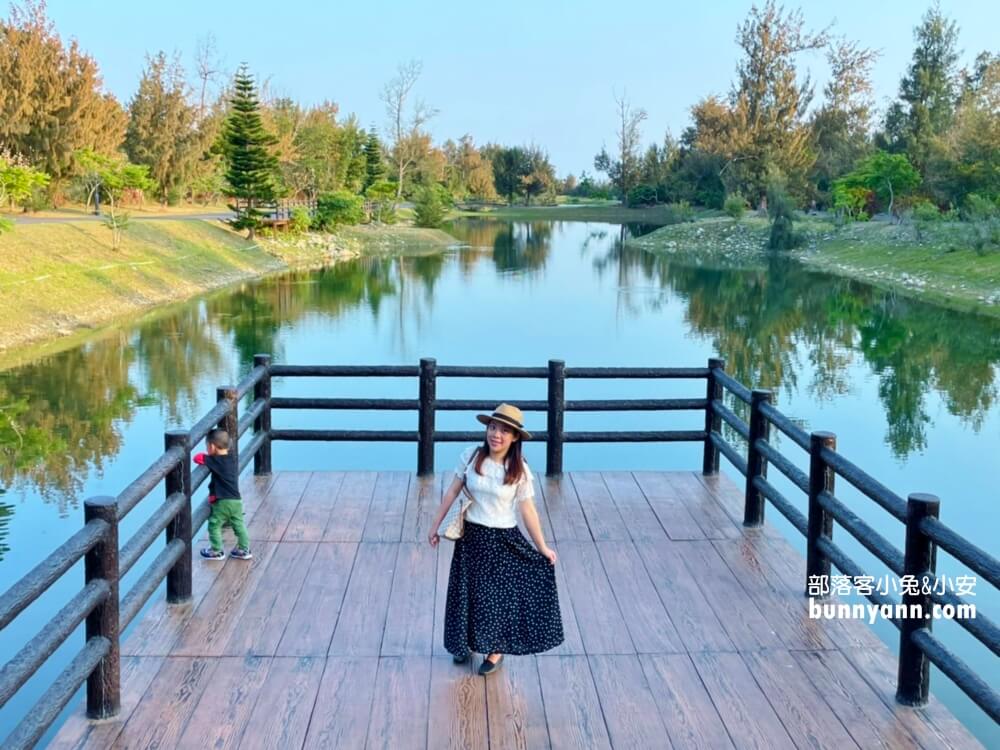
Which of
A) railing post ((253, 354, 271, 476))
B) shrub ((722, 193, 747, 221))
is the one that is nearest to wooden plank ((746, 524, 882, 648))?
railing post ((253, 354, 271, 476))

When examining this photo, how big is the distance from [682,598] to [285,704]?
80.8 inches

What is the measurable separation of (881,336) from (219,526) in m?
18.5

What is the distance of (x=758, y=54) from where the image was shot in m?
57.3

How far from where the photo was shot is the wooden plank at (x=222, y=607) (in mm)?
4562

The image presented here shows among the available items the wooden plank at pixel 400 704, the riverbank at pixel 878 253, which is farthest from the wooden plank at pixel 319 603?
the riverbank at pixel 878 253

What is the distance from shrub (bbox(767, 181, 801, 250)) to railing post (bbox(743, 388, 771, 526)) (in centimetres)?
4018

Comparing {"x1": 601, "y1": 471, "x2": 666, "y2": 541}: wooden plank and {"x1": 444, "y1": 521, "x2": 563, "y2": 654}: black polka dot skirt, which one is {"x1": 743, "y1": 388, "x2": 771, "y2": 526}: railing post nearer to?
{"x1": 601, "y1": 471, "x2": 666, "y2": 541}: wooden plank

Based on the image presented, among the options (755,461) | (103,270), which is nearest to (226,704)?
(755,461)

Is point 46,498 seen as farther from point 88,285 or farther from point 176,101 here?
point 176,101

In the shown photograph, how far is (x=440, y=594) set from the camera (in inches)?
204

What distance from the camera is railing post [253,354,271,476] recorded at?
23.0 feet

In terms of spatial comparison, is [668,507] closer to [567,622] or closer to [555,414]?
[555,414]

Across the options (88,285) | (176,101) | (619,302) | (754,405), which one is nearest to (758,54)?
(176,101)

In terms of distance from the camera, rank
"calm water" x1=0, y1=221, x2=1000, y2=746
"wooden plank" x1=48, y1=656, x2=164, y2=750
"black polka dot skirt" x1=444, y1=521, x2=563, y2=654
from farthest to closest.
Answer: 1. "calm water" x1=0, y1=221, x2=1000, y2=746
2. "black polka dot skirt" x1=444, y1=521, x2=563, y2=654
3. "wooden plank" x1=48, y1=656, x2=164, y2=750
